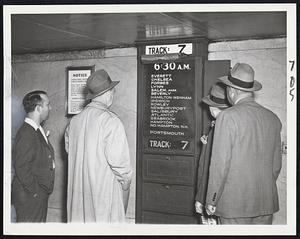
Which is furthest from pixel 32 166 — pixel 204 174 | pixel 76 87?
pixel 76 87

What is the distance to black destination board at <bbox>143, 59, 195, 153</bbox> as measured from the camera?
11.9 ft

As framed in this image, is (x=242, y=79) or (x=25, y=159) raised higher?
(x=242, y=79)

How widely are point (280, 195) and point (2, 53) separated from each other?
2357 millimetres

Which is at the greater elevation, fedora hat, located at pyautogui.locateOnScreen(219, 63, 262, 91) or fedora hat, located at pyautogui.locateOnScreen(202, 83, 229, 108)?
fedora hat, located at pyautogui.locateOnScreen(219, 63, 262, 91)

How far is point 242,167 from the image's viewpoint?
2.44 metres

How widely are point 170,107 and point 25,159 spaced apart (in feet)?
4.82

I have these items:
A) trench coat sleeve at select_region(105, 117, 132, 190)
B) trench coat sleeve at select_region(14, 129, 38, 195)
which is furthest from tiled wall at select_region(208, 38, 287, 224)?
trench coat sleeve at select_region(14, 129, 38, 195)

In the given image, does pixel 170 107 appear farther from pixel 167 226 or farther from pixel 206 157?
pixel 167 226

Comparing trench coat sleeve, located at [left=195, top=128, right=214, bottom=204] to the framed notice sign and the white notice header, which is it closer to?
the white notice header

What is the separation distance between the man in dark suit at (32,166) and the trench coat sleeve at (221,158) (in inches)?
43.8

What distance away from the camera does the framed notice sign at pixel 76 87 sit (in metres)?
4.18

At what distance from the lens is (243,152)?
2.44 meters

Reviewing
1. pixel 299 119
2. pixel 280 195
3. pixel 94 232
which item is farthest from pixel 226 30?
pixel 94 232

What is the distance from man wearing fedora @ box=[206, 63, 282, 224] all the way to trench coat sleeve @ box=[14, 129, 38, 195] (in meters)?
1.17
